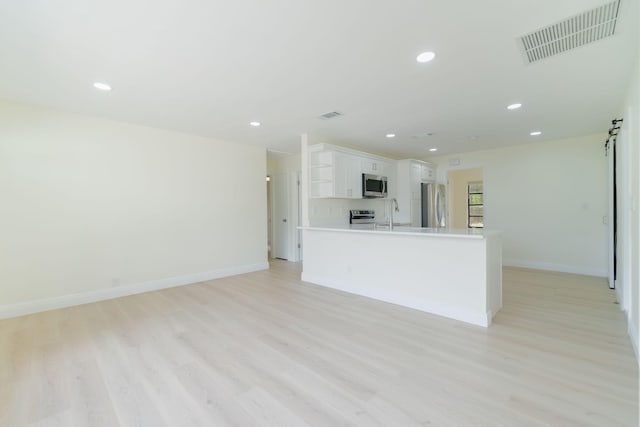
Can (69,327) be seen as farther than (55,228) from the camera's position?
No

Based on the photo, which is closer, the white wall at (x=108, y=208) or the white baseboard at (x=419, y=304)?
the white baseboard at (x=419, y=304)

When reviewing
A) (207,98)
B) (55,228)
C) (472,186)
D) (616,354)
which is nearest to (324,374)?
(616,354)

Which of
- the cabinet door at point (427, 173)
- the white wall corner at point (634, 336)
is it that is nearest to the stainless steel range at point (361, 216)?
the cabinet door at point (427, 173)

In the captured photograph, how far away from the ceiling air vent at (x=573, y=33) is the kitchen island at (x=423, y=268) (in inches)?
65.9

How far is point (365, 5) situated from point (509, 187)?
18.3 feet

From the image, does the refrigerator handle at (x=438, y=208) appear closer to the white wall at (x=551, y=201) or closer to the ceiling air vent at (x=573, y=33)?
the white wall at (x=551, y=201)

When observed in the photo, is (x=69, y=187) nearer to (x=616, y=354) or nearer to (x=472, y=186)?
(x=616, y=354)

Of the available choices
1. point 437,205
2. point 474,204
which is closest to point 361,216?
point 437,205

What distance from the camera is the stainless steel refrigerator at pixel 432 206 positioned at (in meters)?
6.43

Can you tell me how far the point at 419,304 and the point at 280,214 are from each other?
433cm

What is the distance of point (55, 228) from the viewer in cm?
352

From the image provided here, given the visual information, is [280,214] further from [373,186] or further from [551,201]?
[551,201]

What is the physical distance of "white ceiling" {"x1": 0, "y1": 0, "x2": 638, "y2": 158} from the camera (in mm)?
1800

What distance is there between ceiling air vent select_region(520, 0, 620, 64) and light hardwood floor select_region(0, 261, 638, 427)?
2.48 meters
